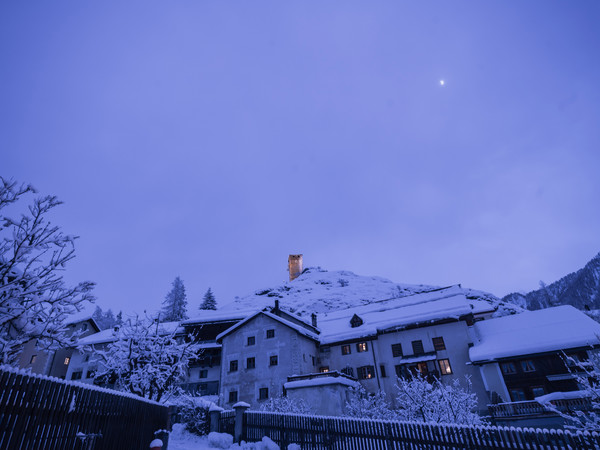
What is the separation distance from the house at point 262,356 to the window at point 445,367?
14.1 metres

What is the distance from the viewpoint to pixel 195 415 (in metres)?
23.3

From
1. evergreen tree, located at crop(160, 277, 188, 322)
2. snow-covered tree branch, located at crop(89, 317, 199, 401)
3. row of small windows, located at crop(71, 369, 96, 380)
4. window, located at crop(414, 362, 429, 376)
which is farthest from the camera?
evergreen tree, located at crop(160, 277, 188, 322)

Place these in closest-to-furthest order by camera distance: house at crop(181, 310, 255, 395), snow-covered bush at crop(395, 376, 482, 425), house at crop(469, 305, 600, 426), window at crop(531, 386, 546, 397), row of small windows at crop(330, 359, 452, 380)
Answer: snow-covered bush at crop(395, 376, 482, 425) < house at crop(469, 305, 600, 426) < window at crop(531, 386, 546, 397) < row of small windows at crop(330, 359, 452, 380) < house at crop(181, 310, 255, 395)

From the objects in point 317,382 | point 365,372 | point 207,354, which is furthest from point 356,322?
point 207,354

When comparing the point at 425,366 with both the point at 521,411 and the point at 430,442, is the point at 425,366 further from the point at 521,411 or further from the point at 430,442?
the point at 430,442

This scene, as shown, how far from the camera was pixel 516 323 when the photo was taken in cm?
3409

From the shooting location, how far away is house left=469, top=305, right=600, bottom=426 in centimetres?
2677

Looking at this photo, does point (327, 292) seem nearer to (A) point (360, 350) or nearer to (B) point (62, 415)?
(A) point (360, 350)

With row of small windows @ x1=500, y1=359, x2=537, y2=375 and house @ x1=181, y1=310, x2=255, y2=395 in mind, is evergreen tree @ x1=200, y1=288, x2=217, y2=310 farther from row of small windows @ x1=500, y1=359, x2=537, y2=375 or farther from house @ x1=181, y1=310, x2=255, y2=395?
row of small windows @ x1=500, y1=359, x2=537, y2=375

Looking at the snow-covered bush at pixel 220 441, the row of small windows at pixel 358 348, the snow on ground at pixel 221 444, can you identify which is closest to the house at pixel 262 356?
the row of small windows at pixel 358 348

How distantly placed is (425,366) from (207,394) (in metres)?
26.2

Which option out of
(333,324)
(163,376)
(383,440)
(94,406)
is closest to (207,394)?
(333,324)

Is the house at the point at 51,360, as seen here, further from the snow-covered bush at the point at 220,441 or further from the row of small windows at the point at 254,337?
the snow-covered bush at the point at 220,441

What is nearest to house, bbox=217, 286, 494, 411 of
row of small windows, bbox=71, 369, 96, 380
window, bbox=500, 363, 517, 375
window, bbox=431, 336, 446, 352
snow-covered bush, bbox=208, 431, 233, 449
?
window, bbox=431, 336, 446, 352
